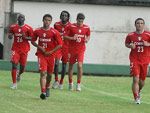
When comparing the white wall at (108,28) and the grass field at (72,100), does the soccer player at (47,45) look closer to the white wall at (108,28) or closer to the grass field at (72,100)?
the grass field at (72,100)

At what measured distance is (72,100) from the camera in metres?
17.2

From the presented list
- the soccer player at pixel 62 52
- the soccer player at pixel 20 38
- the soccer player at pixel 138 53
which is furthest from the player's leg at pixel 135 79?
the soccer player at pixel 20 38

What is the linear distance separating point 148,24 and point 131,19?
3.60 ft

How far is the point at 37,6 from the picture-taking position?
35.8 metres

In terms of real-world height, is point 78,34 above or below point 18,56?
above

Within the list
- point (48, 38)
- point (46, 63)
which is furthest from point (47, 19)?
point (46, 63)

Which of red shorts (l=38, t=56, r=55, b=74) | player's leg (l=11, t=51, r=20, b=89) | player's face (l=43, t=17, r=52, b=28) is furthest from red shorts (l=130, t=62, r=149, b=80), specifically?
player's leg (l=11, t=51, r=20, b=89)

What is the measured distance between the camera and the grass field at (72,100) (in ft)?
48.8

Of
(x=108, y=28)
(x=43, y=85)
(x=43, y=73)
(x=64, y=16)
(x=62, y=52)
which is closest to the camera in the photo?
(x=43, y=85)

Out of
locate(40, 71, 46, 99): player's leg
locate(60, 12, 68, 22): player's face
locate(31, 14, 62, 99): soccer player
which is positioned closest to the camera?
locate(40, 71, 46, 99): player's leg

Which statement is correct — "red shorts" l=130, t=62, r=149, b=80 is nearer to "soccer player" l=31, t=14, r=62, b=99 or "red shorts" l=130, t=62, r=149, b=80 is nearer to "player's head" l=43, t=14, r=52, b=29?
"soccer player" l=31, t=14, r=62, b=99

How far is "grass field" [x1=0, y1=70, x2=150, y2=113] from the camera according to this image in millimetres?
14883

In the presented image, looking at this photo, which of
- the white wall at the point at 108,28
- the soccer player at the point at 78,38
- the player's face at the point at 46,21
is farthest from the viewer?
the white wall at the point at 108,28

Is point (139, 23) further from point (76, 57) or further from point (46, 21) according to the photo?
point (76, 57)
